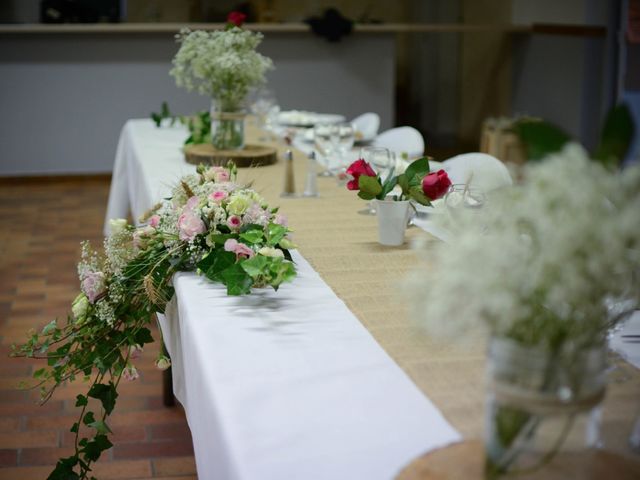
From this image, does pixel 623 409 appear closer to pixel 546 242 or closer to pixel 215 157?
pixel 546 242

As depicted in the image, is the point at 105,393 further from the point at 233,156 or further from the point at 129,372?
the point at 233,156

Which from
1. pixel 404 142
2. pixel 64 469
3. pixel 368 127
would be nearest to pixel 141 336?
pixel 64 469

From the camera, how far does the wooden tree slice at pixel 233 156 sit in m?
3.52

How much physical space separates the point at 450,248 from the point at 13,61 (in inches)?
280

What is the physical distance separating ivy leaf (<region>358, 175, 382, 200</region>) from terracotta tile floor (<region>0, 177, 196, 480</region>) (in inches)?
40.3

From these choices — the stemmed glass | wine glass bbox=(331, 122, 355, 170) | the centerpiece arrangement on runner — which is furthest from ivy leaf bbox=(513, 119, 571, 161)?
the stemmed glass

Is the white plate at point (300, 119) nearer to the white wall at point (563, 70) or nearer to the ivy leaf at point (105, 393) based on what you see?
the ivy leaf at point (105, 393)

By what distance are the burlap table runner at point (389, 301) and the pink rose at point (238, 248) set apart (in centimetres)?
20

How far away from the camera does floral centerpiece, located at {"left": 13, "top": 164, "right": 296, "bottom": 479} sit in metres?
1.90

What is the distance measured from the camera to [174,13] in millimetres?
9172

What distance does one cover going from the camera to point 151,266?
2.01m

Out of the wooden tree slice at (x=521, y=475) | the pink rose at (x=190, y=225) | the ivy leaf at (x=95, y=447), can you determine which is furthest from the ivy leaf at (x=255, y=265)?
the wooden tree slice at (x=521, y=475)

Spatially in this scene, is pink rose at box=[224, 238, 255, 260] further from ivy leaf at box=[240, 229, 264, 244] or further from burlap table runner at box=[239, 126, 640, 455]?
burlap table runner at box=[239, 126, 640, 455]

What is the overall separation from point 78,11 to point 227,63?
4854 millimetres
